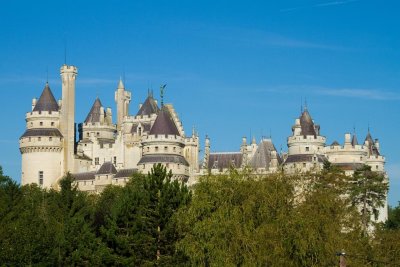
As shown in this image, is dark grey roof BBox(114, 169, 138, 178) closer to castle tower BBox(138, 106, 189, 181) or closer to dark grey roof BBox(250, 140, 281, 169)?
castle tower BBox(138, 106, 189, 181)

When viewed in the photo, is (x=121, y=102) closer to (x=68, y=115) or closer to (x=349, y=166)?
(x=68, y=115)

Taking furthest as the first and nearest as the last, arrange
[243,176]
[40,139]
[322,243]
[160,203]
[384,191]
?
1. [40,139]
2. [384,191]
3. [160,203]
4. [243,176]
5. [322,243]

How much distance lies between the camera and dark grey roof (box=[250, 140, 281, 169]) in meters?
93.2

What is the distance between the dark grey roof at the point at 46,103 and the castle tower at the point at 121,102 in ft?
24.3

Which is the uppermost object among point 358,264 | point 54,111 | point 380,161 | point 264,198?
point 54,111

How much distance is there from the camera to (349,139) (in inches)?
3617

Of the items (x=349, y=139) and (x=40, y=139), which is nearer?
(x=349, y=139)

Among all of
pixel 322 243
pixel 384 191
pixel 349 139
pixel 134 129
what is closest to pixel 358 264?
pixel 322 243

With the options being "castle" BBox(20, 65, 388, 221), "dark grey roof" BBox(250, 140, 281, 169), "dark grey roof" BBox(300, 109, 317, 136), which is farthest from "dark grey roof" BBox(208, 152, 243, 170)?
"dark grey roof" BBox(300, 109, 317, 136)

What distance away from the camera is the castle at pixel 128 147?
298 ft

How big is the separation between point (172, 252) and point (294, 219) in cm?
1011

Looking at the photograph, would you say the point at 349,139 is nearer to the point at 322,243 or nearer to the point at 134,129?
the point at 134,129

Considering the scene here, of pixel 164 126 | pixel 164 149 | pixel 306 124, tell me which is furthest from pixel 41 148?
pixel 306 124

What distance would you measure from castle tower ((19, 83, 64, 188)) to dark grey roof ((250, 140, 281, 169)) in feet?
65.5
